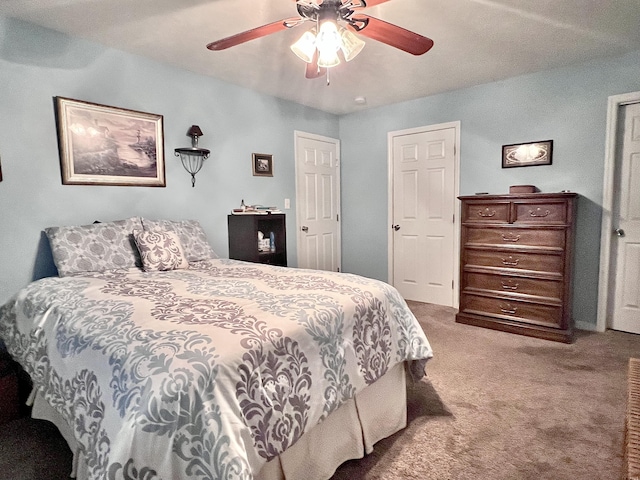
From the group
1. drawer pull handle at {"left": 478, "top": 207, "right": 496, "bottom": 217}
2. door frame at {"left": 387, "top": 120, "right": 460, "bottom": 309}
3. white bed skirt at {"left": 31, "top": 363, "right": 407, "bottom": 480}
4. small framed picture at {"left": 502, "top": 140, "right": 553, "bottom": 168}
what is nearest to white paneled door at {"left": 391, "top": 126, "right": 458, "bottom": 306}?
door frame at {"left": 387, "top": 120, "right": 460, "bottom": 309}

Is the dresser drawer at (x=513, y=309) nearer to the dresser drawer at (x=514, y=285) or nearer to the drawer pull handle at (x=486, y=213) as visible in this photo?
the dresser drawer at (x=514, y=285)

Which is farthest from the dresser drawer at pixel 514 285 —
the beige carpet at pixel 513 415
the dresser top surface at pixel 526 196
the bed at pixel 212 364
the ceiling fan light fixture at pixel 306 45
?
the ceiling fan light fixture at pixel 306 45

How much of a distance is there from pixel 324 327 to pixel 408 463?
781mm

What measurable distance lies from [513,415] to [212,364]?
5.78 ft

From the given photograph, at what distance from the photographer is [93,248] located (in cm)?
230

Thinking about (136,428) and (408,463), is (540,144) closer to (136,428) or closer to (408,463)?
(408,463)

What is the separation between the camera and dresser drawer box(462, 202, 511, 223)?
3156 mm

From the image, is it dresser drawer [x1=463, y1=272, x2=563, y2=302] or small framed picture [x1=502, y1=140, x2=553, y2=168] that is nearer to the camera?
dresser drawer [x1=463, y1=272, x2=563, y2=302]

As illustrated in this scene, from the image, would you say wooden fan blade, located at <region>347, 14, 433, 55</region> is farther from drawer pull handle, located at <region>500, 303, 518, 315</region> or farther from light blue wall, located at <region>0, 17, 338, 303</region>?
drawer pull handle, located at <region>500, 303, 518, 315</region>

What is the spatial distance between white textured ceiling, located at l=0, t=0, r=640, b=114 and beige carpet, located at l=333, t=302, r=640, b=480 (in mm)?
2372

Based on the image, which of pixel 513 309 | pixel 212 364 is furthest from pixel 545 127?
pixel 212 364

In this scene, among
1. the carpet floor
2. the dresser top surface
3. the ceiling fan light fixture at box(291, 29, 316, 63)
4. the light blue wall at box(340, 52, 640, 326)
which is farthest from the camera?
the light blue wall at box(340, 52, 640, 326)

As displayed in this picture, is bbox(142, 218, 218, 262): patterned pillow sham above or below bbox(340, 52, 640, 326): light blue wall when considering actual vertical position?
below

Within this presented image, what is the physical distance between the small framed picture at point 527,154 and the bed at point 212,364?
241 centimetres
